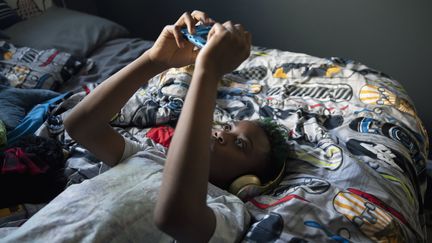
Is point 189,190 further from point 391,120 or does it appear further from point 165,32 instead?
point 391,120

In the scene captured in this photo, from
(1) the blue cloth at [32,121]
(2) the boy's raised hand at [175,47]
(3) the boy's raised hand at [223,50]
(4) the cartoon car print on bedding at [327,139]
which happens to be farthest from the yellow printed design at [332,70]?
(1) the blue cloth at [32,121]

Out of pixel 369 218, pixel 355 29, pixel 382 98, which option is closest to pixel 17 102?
pixel 369 218

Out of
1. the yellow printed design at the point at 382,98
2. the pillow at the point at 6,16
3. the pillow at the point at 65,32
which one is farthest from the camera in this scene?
the pillow at the point at 6,16

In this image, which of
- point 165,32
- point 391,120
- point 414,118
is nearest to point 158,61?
point 165,32

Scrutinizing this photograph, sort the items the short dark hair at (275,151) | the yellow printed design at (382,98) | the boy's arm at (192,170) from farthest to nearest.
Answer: the yellow printed design at (382,98) → the short dark hair at (275,151) → the boy's arm at (192,170)

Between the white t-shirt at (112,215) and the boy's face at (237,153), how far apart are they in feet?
0.45

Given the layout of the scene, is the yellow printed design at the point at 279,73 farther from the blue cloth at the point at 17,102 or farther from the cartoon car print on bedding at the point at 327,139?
the blue cloth at the point at 17,102

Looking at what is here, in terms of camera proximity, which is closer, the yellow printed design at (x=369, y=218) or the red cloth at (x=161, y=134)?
the yellow printed design at (x=369, y=218)

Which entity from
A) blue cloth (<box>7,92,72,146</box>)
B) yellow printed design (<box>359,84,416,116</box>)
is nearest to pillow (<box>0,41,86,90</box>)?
blue cloth (<box>7,92,72,146</box>)

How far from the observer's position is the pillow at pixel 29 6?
2196mm

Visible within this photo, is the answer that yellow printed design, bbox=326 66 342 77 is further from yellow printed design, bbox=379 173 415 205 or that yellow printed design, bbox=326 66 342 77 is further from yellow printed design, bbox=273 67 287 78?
yellow printed design, bbox=379 173 415 205

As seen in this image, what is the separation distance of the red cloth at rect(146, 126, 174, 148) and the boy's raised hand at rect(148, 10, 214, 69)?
0.99 feet

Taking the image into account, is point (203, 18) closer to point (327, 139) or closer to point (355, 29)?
point (327, 139)

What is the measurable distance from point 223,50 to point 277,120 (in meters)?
0.66
